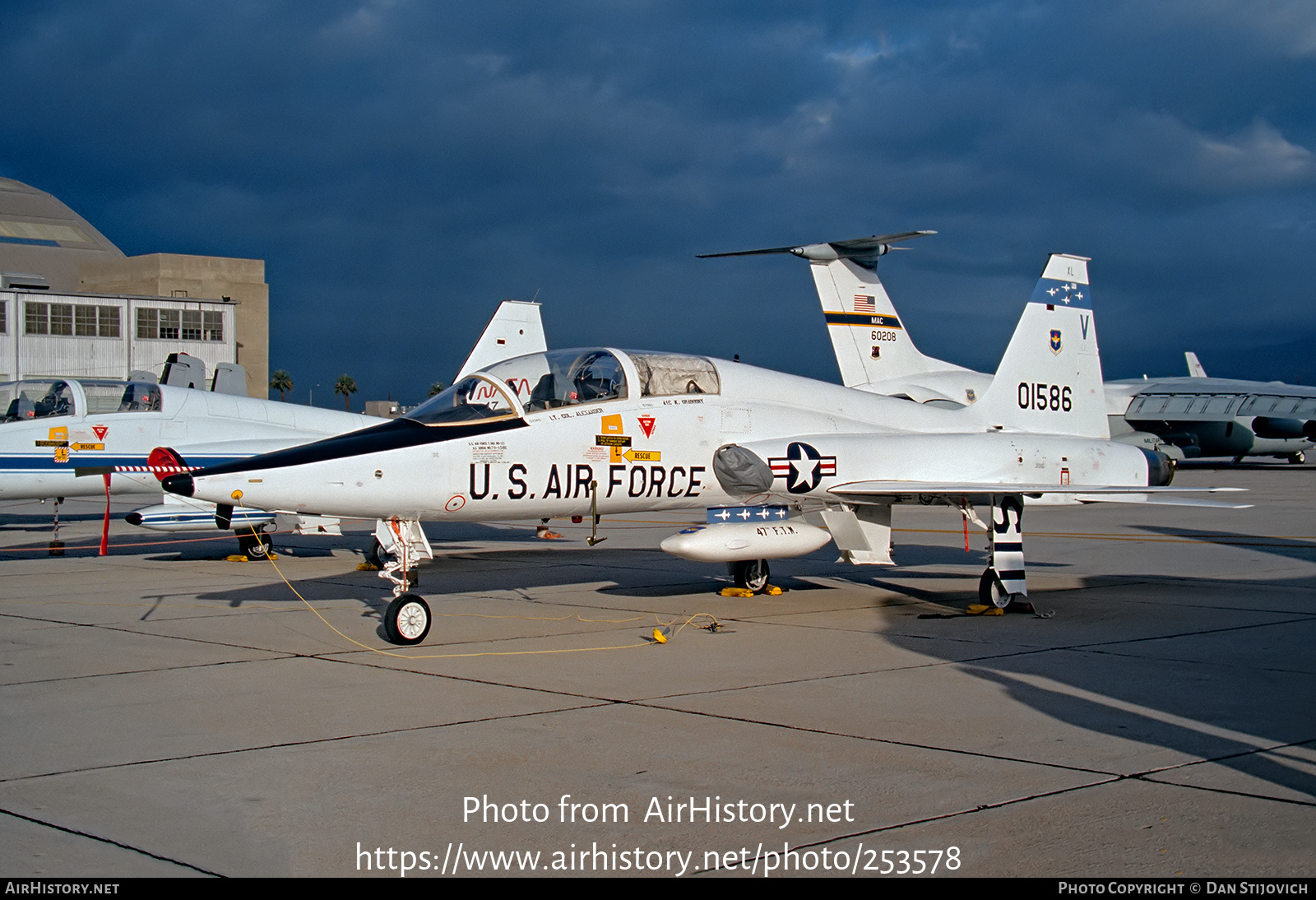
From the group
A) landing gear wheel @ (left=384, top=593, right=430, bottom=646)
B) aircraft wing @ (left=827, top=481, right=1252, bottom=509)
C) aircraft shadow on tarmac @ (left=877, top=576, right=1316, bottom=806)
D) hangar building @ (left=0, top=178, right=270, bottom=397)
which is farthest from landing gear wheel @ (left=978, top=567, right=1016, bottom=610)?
hangar building @ (left=0, top=178, right=270, bottom=397)

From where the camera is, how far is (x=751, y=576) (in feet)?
39.3

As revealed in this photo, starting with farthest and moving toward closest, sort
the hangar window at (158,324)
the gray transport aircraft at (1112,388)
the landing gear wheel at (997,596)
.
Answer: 1. the hangar window at (158,324)
2. the gray transport aircraft at (1112,388)
3. the landing gear wheel at (997,596)

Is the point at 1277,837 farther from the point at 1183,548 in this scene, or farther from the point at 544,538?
the point at 544,538

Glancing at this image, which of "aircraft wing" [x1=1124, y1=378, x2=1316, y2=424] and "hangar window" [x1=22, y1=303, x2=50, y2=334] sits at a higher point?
"hangar window" [x1=22, y1=303, x2=50, y2=334]

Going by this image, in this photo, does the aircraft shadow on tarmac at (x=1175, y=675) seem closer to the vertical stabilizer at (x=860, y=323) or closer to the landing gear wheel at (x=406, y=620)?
Result: the landing gear wheel at (x=406, y=620)

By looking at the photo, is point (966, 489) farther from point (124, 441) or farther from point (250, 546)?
point (124, 441)

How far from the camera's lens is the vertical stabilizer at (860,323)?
27203 mm

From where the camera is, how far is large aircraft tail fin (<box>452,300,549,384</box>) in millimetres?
21062

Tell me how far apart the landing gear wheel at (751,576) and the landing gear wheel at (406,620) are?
4276mm

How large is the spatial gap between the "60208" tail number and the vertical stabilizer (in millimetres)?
13926

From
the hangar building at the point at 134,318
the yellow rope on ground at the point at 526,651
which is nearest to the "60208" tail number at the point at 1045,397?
the yellow rope on ground at the point at 526,651

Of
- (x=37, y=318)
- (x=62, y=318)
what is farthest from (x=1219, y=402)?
(x=37, y=318)

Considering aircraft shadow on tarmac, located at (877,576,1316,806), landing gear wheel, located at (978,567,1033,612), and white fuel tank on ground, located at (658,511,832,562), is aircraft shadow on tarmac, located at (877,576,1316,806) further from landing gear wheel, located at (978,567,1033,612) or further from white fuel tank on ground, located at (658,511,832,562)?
white fuel tank on ground, located at (658,511,832,562)

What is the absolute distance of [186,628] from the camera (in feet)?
31.4
